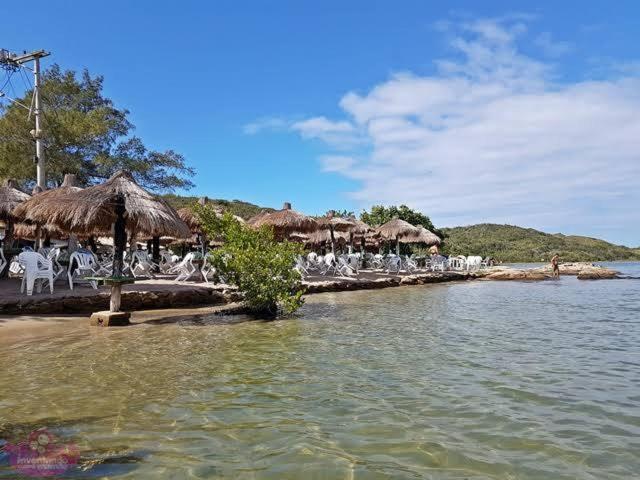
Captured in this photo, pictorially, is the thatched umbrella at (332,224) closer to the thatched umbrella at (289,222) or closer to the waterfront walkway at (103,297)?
the thatched umbrella at (289,222)

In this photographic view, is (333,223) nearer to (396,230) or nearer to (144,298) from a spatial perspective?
(396,230)

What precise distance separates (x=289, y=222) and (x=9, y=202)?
339 inches

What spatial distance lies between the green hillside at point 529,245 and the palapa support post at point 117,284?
5201 cm

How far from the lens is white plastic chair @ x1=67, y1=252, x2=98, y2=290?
11.2 m

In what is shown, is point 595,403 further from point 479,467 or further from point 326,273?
point 326,273

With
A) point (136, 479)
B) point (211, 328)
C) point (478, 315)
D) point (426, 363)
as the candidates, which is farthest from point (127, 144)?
point (136, 479)

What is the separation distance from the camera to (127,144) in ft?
74.1

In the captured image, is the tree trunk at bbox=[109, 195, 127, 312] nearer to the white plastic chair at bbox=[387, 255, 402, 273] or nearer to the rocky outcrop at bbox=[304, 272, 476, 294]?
the rocky outcrop at bbox=[304, 272, 476, 294]

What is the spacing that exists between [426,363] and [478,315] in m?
5.35

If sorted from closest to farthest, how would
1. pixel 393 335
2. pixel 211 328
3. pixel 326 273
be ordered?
pixel 393 335 < pixel 211 328 < pixel 326 273

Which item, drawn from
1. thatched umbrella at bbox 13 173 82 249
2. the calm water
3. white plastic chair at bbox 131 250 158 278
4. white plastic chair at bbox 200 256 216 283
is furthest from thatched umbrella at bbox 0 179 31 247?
the calm water

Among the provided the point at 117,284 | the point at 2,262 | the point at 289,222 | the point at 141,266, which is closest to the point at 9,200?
the point at 2,262
